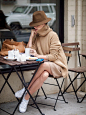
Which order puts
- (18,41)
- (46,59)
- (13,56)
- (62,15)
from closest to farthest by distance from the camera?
(13,56) → (46,59) → (18,41) → (62,15)

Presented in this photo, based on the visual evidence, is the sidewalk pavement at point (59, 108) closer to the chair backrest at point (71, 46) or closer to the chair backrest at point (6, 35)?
the chair backrest at point (71, 46)

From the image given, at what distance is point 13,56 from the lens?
Answer: 13.7ft

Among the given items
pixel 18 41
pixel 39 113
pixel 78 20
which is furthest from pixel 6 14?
pixel 39 113

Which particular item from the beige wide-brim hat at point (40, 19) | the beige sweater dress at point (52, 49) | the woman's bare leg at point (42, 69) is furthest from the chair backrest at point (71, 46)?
the woman's bare leg at point (42, 69)

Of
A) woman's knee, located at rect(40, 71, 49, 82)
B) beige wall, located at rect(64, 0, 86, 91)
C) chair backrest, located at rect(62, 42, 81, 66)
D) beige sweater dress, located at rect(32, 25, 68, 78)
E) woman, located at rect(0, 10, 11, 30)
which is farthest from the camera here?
beige wall, located at rect(64, 0, 86, 91)

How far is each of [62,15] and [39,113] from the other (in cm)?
243

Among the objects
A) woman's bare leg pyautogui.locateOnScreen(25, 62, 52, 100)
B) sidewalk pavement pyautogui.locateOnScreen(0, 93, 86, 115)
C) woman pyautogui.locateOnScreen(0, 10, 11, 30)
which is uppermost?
woman pyautogui.locateOnScreen(0, 10, 11, 30)

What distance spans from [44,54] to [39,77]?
55 centimetres

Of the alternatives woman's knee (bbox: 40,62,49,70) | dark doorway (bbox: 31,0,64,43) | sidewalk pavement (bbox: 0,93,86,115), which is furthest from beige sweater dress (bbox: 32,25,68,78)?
dark doorway (bbox: 31,0,64,43)

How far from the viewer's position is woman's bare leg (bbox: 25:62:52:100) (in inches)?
170

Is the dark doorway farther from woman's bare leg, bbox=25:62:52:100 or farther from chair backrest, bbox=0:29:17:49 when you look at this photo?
woman's bare leg, bbox=25:62:52:100

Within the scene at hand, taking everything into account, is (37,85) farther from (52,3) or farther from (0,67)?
(52,3)

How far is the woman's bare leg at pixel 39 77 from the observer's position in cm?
432

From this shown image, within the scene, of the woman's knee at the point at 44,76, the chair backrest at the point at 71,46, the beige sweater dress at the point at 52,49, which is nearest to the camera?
the woman's knee at the point at 44,76
